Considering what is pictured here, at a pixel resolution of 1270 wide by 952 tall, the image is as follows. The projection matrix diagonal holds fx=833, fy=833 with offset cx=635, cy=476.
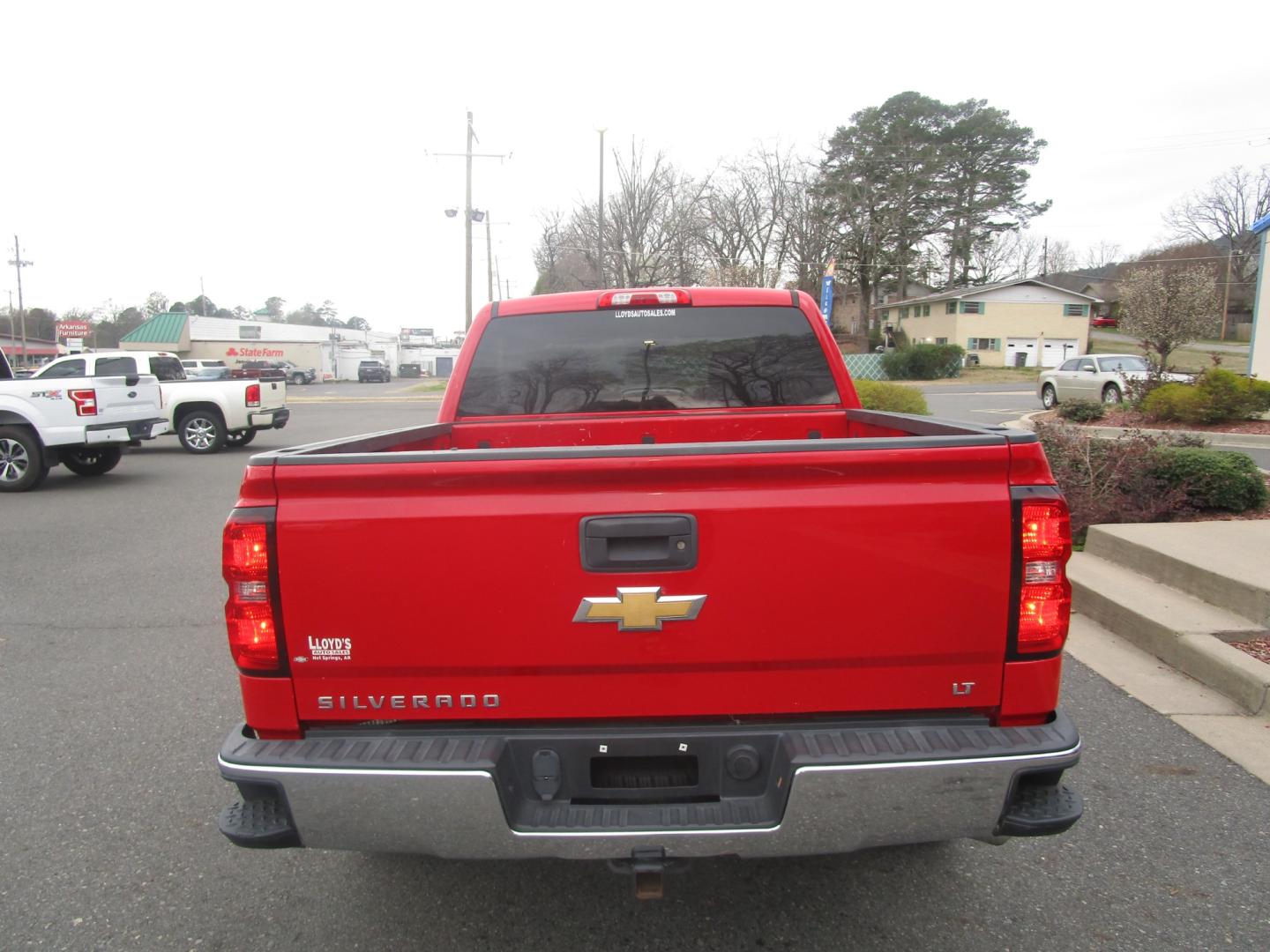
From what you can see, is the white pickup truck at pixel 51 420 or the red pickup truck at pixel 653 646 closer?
the red pickup truck at pixel 653 646

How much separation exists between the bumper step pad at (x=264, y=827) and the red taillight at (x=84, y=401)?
11.0 meters

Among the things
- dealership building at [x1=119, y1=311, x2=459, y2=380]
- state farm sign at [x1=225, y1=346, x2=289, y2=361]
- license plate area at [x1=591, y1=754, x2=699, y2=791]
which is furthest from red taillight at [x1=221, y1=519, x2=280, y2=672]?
state farm sign at [x1=225, y1=346, x2=289, y2=361]

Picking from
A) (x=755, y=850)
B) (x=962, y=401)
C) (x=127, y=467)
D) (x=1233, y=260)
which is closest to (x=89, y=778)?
(x=755, y=850)

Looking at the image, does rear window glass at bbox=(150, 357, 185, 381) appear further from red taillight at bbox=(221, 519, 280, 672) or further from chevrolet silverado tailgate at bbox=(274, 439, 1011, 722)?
chevrolet silverado tailgate at bbox=(274, 439, 1011, 722)

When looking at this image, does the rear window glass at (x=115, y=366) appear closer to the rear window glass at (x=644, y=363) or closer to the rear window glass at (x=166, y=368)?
the rear window glass at (x=166, y=368)

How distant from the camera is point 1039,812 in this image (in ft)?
7.06

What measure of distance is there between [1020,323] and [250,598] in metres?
61.8

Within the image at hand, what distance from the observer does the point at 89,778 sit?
3.58 metres

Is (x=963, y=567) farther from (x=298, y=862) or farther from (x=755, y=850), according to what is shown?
(x=298, y=862)

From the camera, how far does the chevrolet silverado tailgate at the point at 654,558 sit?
2.08m

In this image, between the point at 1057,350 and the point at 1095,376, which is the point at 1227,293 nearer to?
the point at 1057,350

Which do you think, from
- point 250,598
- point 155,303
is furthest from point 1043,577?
point 155,303

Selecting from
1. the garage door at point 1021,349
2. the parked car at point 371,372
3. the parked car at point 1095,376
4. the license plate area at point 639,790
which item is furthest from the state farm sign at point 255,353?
the license plate area at point 639,790

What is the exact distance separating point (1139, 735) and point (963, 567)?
8.44 ft
